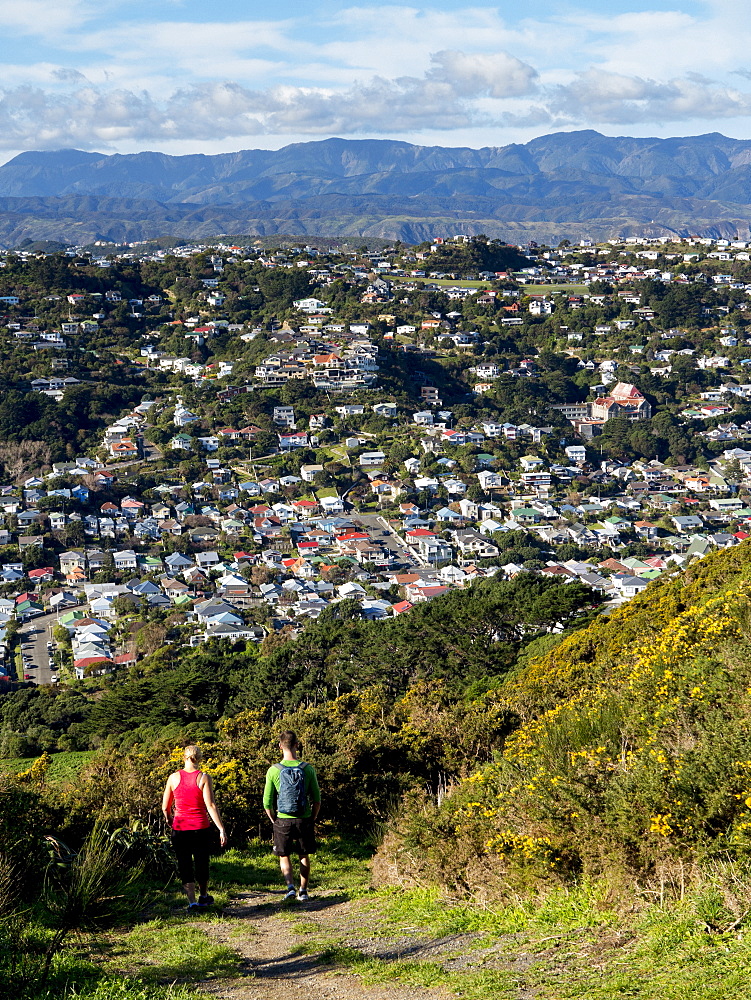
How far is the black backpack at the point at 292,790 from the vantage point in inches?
168

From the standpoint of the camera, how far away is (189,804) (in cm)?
414

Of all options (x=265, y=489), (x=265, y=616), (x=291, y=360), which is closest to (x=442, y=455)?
(x=265, y=489)

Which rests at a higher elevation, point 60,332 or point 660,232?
point 660,232

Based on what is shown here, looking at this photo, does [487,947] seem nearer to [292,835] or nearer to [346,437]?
[292,835]

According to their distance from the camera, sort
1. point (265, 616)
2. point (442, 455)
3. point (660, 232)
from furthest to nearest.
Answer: point (660, 232), point (442, 455), point (265, 616)

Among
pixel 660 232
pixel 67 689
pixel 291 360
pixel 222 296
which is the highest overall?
pixel 660 232

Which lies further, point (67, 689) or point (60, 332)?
point (60, 332)

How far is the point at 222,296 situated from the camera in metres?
62.8

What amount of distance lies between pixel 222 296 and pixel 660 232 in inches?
6150

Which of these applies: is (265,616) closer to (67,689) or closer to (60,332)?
(67,689)

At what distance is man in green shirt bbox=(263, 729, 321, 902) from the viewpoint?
169 inches

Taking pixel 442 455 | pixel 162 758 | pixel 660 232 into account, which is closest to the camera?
pixel 162 758

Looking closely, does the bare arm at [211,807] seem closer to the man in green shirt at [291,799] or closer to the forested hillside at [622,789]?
the man in green shirt at [291,799]

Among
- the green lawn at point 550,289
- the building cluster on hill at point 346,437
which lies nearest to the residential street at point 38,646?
the building cluster on hill at point 346,437
